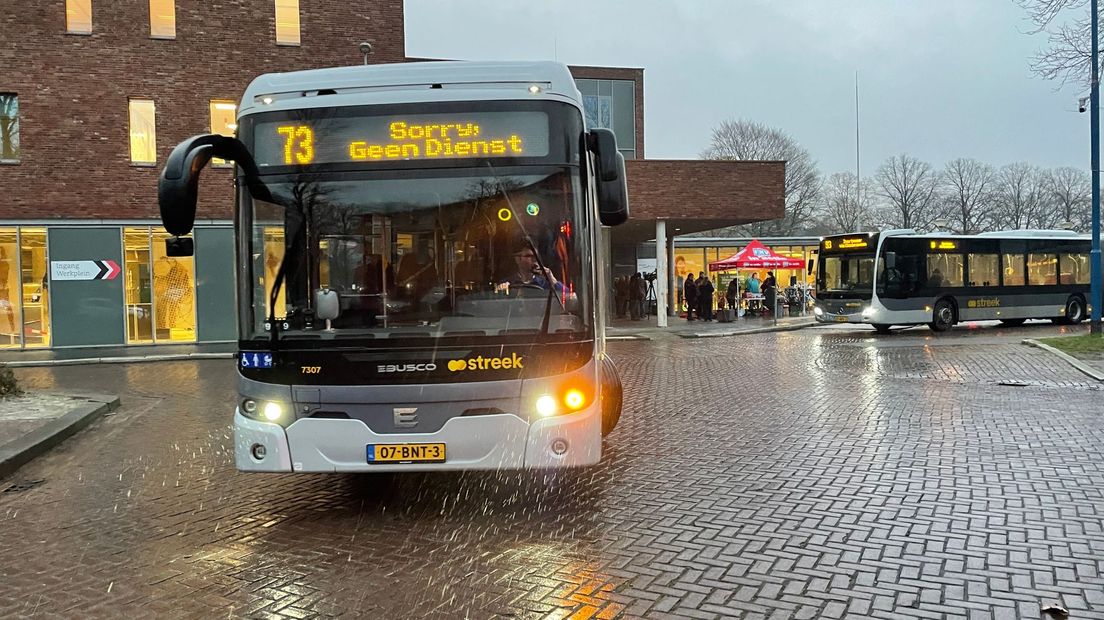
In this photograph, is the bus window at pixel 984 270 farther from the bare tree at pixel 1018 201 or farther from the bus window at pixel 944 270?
the bare tree at pixel 1018 201

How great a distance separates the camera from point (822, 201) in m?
70.8

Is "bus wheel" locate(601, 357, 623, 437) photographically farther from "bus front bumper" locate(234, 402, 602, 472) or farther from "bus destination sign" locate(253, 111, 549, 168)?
"bus destination sign" locate(253, 111, 549, 168)

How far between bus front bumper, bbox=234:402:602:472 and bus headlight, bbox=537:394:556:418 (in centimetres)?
4

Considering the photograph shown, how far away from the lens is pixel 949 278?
24.6m

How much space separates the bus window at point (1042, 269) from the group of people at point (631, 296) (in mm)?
12787

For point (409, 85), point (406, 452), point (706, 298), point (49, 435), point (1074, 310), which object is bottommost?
point (49, 435)

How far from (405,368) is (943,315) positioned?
22.7 metres

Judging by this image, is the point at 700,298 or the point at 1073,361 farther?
the point at 700,298

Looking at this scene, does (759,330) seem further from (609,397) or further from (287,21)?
(609,397)

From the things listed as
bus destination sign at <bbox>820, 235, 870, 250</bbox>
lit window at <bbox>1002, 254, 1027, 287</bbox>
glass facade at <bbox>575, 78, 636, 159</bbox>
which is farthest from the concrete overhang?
glass facade at <bbox>575, 78, 636, 159</bbox>

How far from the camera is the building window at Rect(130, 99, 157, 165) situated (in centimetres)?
2297

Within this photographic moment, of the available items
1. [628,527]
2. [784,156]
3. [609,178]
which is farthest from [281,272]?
[784,156]

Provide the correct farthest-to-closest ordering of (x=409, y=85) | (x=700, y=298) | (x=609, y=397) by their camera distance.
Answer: (x=700, y=298) < (x=609, y=397) < (x=409, y=85)

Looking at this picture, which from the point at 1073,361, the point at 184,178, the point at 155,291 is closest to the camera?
the point at 184,178
